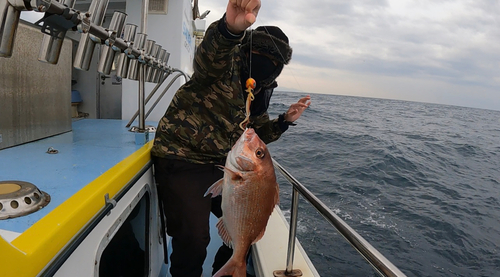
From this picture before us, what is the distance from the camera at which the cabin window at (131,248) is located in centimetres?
188

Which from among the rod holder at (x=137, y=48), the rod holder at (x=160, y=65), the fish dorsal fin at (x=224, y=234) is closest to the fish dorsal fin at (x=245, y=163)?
the fish dorsal fin at (x=224, y=234)

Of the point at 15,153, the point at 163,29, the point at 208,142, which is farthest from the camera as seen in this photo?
the point at 163,29

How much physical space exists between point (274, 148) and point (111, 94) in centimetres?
775

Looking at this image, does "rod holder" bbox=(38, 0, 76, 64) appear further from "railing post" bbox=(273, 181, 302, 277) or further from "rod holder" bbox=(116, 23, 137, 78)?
"railing post" bbox=(273, 181, 302, 277)

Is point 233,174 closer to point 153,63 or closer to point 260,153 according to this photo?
point 260,153

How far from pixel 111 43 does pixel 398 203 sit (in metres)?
7.75

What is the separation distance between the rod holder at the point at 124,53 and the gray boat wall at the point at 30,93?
712mm

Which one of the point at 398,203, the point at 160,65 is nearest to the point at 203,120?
the point at 160,65

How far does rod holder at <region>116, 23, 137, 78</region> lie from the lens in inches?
80.1

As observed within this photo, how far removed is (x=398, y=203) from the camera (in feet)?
25.2

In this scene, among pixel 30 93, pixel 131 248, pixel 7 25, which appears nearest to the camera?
pixel 7 25

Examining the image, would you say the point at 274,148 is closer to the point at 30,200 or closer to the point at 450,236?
the point at 450,236

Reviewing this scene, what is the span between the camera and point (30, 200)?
1.15 meters

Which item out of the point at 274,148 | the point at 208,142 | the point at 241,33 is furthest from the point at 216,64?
the point at 274,148
